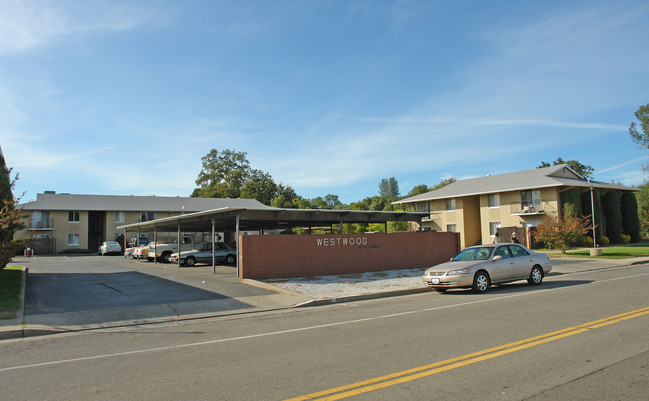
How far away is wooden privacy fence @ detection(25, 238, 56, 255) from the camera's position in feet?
153

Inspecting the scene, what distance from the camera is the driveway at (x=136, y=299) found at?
35.4 feet

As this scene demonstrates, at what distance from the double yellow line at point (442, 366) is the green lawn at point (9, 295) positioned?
355 inches

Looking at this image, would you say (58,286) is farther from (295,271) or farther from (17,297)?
(295,271)

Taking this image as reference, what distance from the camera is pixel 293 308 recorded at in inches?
468

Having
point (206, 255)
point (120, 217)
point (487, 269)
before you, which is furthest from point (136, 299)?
point (120, 217)

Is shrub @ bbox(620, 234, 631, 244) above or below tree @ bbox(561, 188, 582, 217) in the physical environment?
below

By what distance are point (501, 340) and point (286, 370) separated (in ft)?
11.7

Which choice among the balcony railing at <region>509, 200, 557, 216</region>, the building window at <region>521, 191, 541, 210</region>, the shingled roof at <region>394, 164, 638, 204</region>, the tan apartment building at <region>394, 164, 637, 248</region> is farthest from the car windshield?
the building window at <region>521, 191, 541, 210</region>

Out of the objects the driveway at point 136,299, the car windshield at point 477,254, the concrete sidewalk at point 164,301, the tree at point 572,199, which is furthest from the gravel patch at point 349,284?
the tree at point 572,199

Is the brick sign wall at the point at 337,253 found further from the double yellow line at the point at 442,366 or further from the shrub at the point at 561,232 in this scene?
the double yellow line at the point at 442,366

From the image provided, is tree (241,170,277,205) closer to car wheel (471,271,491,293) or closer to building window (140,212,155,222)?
building window (140,212,155,222)

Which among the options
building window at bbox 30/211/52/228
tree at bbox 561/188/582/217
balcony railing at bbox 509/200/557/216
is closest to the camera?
tree at bbox 561/188/582/217

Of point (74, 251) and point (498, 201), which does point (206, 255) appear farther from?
point (498, 201)

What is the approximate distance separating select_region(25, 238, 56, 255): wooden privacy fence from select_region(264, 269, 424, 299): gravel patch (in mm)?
41194
